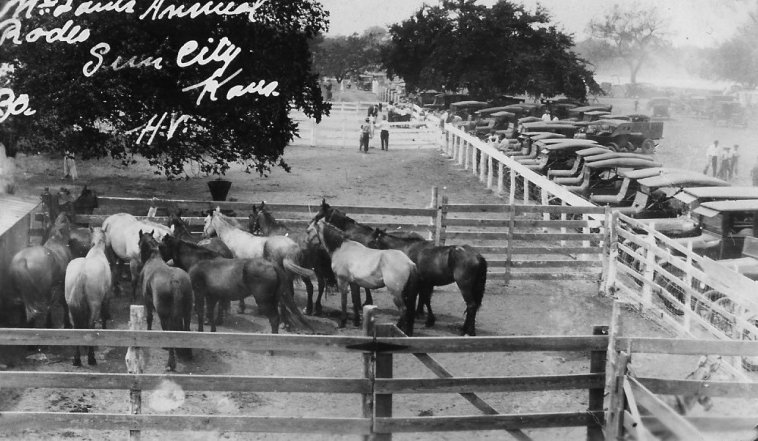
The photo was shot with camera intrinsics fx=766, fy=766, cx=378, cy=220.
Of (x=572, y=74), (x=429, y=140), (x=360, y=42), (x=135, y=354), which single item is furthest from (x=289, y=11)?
(x=360, y=42)

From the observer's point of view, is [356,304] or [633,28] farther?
[633,28]

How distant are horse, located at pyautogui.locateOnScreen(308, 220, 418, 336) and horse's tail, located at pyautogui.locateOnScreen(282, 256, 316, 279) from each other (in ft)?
1.67

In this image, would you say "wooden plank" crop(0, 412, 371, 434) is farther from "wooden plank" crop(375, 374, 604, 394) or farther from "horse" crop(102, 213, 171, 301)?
"horse" crop(102, 213, 171, 301)

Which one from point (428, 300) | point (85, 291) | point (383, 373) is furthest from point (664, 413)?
point (85, 291)

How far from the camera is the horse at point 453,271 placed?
11.2m

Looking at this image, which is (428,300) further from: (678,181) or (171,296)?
(678,181)

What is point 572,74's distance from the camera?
2062 inches

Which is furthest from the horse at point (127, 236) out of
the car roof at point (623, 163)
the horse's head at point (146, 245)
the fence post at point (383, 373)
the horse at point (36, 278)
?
the car roof at point (623, 163)

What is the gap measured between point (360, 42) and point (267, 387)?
3899 inches

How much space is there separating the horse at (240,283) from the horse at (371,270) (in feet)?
3.07

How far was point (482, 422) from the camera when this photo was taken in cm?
584

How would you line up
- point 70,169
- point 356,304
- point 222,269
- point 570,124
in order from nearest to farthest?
point 222,269
point 356,304
point 70,169
point 570,124

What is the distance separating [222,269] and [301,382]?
5.27 metres

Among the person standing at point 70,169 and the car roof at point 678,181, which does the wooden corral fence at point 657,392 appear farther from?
the person standing at point 70,169
